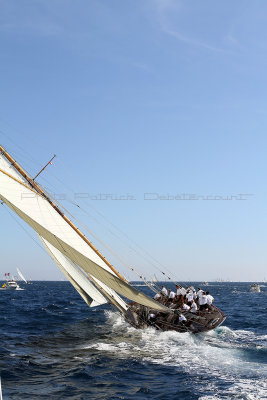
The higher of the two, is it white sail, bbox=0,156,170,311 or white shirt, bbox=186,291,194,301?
white sail, bbox=0,156,170,311

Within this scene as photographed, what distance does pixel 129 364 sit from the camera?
1694 centimetres

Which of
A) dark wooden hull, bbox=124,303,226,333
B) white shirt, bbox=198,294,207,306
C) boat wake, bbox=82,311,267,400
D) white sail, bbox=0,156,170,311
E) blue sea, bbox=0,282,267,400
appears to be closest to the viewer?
blue sea, bbox=0,282,267,400

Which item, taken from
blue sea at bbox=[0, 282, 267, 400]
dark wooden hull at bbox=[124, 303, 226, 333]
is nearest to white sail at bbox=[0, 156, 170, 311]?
blue sea at bbox=[0, 282, 267, 400]

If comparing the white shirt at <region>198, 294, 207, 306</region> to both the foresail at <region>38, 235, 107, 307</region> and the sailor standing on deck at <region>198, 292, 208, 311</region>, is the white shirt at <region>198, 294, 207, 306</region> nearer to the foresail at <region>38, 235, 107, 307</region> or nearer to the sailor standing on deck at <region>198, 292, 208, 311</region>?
the sailor standing on deck at <region>198, 292, 208, 311</region>

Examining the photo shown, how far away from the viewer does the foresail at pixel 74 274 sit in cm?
2845

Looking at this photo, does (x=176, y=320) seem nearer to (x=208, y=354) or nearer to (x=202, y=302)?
(x=202, y=302)

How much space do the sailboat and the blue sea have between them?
982mm

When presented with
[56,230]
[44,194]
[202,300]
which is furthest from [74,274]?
[202,300]

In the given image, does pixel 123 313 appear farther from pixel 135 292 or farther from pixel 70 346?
pixel 135 292

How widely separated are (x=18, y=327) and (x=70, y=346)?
8131mm

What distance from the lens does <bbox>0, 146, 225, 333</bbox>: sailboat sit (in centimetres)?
1945

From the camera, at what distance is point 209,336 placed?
24703 mm

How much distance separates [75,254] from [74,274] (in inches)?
405

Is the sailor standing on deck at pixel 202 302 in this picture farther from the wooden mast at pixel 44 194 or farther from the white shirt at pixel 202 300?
the wooden mast at pixel 44 194
